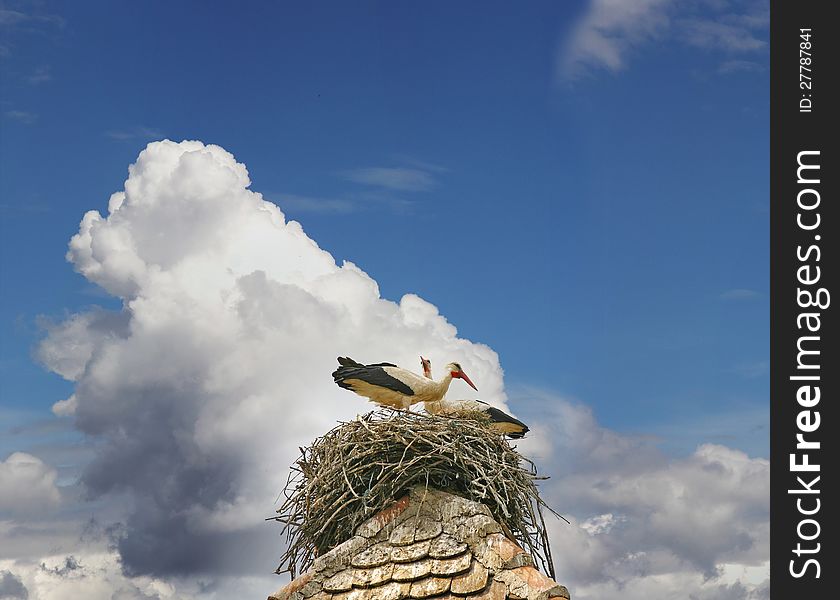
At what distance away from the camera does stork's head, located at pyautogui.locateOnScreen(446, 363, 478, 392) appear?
49.9 feet

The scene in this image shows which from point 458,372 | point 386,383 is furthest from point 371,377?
point 458,372

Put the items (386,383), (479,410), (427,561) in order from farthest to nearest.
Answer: (479,410) < (386,383) < (427,561)

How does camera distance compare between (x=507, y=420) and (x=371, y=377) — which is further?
(x=507, y=420)

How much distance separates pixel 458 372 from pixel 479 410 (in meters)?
0.54

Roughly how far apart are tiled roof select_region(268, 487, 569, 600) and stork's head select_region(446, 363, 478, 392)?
2.45 meters

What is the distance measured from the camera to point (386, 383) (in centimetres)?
1457

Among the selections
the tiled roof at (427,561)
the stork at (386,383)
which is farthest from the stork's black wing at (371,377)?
the tiled roof at (427,561)

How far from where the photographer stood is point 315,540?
13.6 m

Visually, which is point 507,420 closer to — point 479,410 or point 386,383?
point 479,410

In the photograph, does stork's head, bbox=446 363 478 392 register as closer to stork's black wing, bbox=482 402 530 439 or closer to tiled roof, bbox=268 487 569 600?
stork's black wing, bbox=482 402 530 439

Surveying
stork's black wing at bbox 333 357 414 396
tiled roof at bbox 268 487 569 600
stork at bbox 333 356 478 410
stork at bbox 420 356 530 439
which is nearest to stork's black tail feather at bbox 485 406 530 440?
stork at bbox 420 356 530 439

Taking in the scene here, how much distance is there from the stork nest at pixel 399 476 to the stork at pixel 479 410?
1.28 meters

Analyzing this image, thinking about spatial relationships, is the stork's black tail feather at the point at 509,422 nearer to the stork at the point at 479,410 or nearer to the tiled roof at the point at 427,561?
the stork at the point at 479,410
